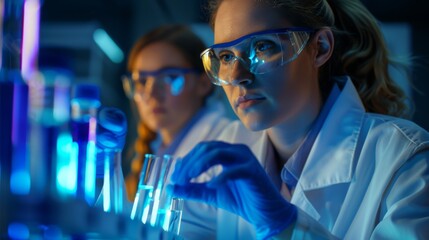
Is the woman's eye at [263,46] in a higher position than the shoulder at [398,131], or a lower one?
higher

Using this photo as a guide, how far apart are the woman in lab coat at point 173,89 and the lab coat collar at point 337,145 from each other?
890 millimetres

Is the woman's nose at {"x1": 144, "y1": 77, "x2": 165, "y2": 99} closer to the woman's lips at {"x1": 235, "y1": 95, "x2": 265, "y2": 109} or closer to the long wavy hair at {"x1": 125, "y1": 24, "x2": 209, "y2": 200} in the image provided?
the long wavy hair at {"x1": 125, "y1": 24, "x2": 209, "y2": 200}

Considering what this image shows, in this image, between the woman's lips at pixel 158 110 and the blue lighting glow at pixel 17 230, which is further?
the woman's lips at pixel 158 110

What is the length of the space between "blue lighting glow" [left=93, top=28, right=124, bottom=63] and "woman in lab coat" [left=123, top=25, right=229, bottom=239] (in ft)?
1.09

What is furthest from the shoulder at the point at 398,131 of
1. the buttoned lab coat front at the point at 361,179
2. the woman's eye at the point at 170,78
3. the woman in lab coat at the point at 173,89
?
Result: the woman's eye at the point at 170,78

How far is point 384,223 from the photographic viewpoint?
119cm

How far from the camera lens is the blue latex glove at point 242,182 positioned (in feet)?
3.78

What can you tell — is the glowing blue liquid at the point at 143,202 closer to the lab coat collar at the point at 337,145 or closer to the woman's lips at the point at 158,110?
the lab coat collar at the point at 337,145

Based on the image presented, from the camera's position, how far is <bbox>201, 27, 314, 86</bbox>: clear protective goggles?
1.33 m

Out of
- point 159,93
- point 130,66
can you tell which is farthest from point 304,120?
point 130,66

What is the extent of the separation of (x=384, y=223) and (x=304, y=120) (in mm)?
469

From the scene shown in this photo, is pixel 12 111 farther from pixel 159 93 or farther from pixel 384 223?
pixel 159 93

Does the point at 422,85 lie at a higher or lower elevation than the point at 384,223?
higher

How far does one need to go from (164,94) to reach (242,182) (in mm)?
1388
